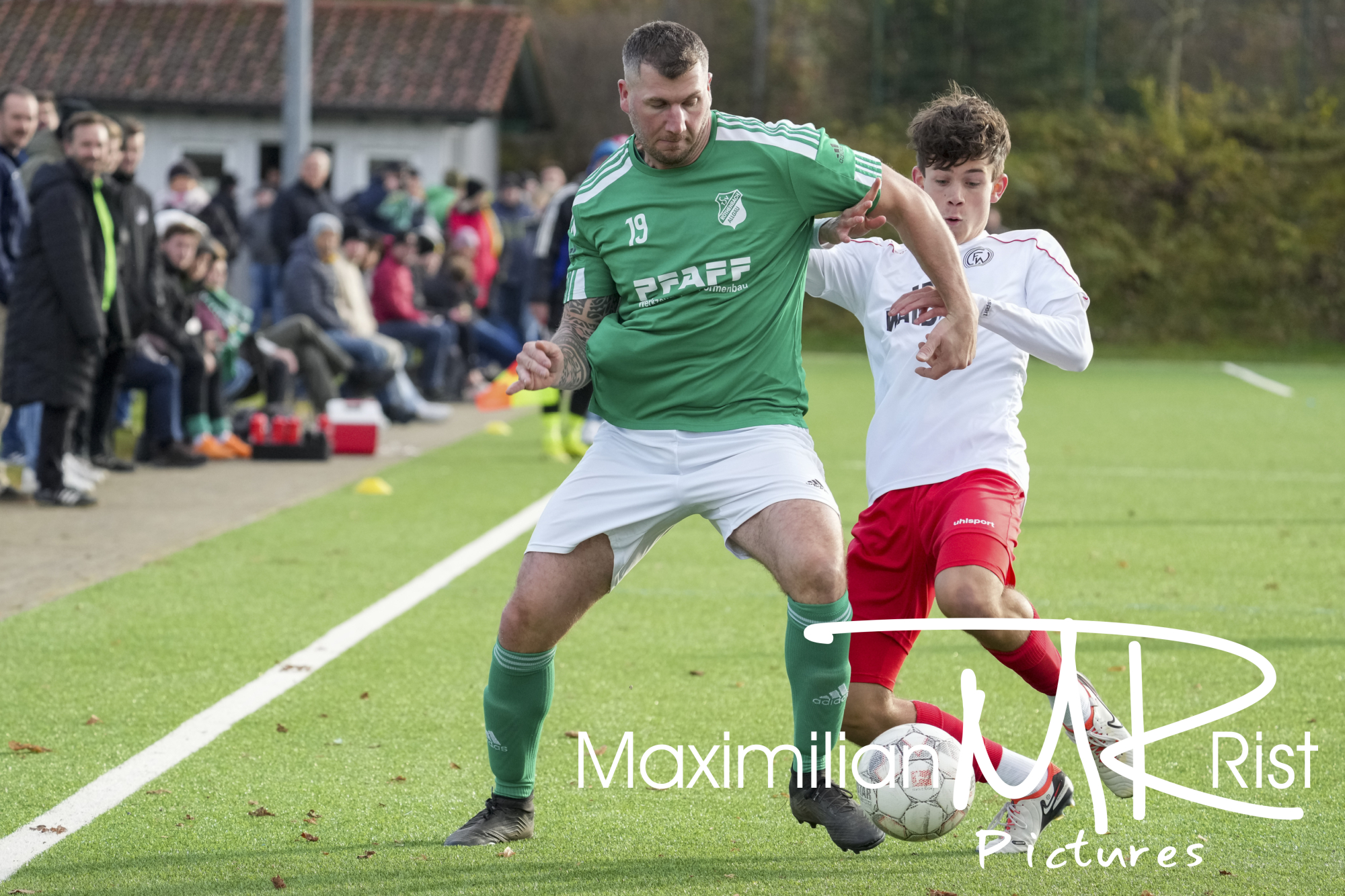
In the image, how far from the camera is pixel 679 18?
49906mm

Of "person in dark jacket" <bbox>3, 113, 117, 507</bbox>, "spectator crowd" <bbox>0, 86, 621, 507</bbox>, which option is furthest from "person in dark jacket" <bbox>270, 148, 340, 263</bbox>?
"person in dark jacket" <bbox>3, 113, 117, 507</bbox>

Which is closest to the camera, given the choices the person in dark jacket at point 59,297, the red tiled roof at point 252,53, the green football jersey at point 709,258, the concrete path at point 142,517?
the green football jersey at point 709,258

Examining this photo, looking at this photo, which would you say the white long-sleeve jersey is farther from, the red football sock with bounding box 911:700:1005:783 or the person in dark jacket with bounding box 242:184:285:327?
the person in dark jacket with bounding box 242:184:285:327

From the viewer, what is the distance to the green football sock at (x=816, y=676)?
3961 millimetres

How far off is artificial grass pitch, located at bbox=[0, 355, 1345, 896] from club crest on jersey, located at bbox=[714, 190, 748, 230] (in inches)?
62.0

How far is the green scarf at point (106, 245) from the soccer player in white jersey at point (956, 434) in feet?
21.4

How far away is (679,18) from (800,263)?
47364 mm

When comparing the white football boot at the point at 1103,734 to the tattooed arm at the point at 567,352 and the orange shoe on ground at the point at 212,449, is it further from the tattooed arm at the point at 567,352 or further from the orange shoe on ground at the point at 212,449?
the orange shoe on ground at the point at 212,449

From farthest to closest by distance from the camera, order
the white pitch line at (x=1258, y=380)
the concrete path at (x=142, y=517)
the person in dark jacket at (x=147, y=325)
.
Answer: the white pitch line at (x=1258, y=380) < the person in dark jacket at (x=147, y=325) < the concrete path at (x=142, y=517)

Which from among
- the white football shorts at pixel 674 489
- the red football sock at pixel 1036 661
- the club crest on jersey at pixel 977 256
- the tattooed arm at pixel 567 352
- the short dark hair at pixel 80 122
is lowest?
the red football sock at pixel 1036 661

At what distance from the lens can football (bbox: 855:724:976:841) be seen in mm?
3939

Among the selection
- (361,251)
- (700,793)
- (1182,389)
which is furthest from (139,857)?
(1182,389)

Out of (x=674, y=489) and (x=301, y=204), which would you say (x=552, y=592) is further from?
(x=301, y=204)

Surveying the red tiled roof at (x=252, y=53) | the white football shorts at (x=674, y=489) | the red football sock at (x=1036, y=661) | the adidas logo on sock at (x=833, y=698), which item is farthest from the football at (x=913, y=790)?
the red tiled roof at (x=252, y=53)
